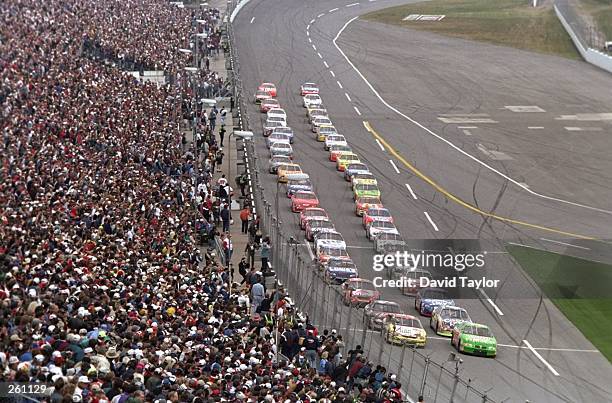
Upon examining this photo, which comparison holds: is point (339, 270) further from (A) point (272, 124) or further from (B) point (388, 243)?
(A) point (272, 124)

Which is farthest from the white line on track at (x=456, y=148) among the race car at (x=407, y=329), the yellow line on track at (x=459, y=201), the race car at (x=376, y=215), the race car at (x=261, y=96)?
the race car at (x=407, y=329)

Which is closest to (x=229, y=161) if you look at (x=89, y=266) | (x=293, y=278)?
(x=293, y=278)

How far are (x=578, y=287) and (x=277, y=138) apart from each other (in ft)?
82.1

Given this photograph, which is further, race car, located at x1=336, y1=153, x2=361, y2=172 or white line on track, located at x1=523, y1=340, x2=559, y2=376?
race car, located at x1=336, y1=153, x2=361, y2=172

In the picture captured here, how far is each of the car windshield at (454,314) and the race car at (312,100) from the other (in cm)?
3920

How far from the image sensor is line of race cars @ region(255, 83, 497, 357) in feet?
124

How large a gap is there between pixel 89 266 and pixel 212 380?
8887 millimetres

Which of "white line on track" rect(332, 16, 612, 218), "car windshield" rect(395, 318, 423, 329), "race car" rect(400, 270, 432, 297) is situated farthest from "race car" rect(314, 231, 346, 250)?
"white line on track" rect(332, 16, 612, 218)

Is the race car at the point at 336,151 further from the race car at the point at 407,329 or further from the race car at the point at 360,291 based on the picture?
the race car at the point at 407,329

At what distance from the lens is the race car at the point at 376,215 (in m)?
51.8

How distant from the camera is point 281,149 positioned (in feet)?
213

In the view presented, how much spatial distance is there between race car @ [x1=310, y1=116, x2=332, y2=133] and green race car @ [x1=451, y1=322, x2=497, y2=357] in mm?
35061

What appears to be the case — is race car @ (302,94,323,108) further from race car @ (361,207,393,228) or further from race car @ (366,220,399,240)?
race car @ (366,220,399,240)

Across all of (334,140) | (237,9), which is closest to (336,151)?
(334,140)
